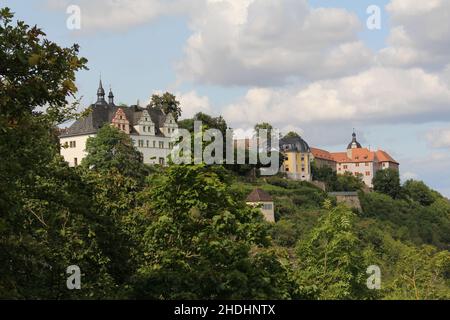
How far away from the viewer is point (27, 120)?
14.2 m

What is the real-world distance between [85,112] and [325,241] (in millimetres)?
10770

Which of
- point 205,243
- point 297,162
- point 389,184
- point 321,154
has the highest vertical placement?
point 321,154

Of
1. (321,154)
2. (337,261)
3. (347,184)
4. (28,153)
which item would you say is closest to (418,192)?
(347,184)

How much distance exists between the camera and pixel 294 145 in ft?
487

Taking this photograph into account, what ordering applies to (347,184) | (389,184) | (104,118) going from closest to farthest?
(104,118), (347,184), (389,184)

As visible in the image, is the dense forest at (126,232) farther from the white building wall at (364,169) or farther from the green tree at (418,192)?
the white building wall at (364,169)

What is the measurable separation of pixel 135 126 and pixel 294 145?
4515 cm

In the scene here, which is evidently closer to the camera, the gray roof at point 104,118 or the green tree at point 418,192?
the gray roof at point 104,118

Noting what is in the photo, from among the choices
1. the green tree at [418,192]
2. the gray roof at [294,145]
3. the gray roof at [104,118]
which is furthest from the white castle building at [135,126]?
the green tree at [418,192]

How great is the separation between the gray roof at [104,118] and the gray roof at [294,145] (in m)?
38.3

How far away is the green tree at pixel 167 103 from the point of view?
117m

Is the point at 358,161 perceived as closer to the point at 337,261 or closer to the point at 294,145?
the point at 294,145

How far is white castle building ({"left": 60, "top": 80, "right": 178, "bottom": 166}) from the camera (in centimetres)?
10525
